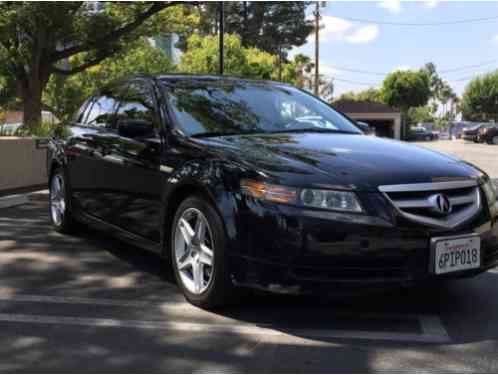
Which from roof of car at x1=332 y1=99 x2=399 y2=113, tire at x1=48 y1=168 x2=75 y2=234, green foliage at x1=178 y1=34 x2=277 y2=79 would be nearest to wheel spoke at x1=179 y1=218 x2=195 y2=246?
tire at x1=48 y1=168 x2=75 y2=234

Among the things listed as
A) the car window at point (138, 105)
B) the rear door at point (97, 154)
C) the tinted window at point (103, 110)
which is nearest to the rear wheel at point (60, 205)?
the rear door at point (97, 154)

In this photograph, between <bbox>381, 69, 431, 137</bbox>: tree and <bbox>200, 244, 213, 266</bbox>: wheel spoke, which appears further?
<bbox>381, 69, 431, 137</bbox>: tree

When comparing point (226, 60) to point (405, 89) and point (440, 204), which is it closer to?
point (440, 204)

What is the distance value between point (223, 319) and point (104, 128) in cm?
238

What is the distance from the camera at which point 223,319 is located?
3.81 metres

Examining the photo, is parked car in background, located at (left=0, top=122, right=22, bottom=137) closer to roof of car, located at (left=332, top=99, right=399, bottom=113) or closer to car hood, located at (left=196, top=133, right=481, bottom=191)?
car hood, located at (left=196, top=133, right=481, bottom=191)

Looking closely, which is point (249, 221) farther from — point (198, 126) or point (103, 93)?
point (103, 93)

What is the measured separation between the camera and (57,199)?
653 cm

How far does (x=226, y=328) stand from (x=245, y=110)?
5.98 ft

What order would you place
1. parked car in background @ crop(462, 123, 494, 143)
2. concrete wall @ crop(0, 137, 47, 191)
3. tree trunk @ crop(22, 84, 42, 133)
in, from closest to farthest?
concrete wall @ crop(0, 137, 47, 191), tree trunk @ crop(22, 84, 42, 133), parked car in background @ crop(462, 123, 494, 143)

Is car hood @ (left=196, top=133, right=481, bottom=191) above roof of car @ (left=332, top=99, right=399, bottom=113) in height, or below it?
below

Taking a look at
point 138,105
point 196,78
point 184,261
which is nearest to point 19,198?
point 138,105

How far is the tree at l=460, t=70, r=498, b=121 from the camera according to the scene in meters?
68.8

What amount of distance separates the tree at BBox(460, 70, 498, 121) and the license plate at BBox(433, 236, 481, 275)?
7064cm
